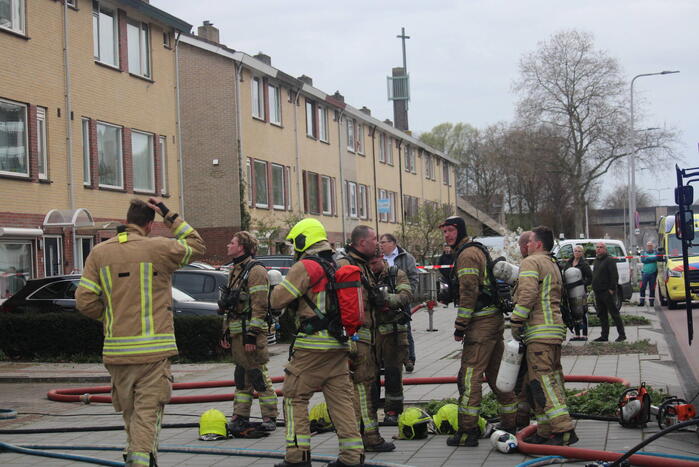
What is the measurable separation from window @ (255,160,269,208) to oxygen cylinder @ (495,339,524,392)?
26.6m

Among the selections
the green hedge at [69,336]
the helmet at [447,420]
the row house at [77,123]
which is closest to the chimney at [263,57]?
the row house at [77,123]

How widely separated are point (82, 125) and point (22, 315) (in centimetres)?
792

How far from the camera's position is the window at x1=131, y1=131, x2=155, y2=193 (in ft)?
82.9

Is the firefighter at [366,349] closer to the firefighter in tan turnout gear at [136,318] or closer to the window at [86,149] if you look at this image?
the firefighter in tan turnout gear at [136,318]

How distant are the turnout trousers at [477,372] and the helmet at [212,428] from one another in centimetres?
227

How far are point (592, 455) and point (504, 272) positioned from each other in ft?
6.00

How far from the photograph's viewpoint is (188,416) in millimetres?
10062

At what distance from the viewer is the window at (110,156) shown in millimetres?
23656

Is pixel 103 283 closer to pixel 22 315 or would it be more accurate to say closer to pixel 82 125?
pixel 22 315

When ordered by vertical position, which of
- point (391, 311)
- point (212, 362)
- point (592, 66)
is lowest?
point (212, 362)

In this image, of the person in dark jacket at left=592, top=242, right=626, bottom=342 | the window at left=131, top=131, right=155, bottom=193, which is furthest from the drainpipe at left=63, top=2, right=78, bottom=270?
the person in dark jacket at left=592, top=242, right=626, bottom=342

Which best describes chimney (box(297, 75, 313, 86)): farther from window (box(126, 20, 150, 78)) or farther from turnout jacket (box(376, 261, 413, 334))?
turnout jacket (box(376, 261, 413, 334))

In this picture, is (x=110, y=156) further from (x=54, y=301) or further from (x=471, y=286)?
(x=471, y=286)

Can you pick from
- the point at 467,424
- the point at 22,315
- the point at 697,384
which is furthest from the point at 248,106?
the point at 467,424
